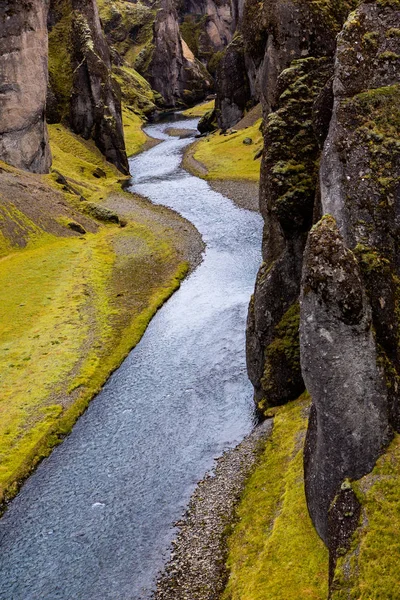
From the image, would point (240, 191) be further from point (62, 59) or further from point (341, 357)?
point (341, 357)

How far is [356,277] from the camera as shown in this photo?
17438mm

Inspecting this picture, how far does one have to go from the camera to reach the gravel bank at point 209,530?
21641 millimetres

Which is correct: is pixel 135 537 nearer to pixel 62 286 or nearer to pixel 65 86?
pixel 62 286

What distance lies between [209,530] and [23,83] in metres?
75.3

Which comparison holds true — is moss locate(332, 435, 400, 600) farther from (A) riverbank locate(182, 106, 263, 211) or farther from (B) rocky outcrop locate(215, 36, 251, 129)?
(B) rocky outcrop locate(215, 36, 251, 129)

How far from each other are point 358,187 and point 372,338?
531 centimetres

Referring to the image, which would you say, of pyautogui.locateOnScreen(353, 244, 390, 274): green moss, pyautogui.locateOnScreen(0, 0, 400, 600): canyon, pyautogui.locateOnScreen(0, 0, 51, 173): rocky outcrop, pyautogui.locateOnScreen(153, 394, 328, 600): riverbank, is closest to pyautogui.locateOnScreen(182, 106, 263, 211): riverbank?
pyautogui.locateOnScreen(0, 0, 51, 173): rocky outcrop

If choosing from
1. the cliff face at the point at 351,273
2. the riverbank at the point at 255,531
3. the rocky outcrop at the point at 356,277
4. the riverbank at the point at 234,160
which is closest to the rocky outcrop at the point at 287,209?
the cliff face at the point at 351,273

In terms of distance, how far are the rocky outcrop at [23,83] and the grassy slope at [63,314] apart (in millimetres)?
7638

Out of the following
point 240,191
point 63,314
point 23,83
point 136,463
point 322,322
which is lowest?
point 136,463

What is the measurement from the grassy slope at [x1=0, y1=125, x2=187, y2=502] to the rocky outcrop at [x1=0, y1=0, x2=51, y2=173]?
764cm

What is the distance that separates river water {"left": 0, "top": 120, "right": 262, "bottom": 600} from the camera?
23.8 meters

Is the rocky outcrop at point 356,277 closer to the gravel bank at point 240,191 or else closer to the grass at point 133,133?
the gravel bank at point 240,191

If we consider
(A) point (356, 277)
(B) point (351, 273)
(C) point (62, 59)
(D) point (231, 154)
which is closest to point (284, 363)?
(A) point (356, 277)
